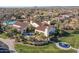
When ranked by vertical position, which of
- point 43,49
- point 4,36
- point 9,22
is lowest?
point 43,49

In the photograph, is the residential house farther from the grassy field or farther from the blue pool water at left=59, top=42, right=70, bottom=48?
the grassy field

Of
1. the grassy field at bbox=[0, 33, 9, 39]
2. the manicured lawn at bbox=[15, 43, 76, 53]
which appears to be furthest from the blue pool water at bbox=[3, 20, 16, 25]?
the manicured lawn at bbox=[15, 43, 76, 53]

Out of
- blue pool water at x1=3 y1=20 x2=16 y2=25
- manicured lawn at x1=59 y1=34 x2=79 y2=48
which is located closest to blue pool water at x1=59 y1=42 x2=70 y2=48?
manicured lawn at x1=59 y1=34 x2=79 y2=48

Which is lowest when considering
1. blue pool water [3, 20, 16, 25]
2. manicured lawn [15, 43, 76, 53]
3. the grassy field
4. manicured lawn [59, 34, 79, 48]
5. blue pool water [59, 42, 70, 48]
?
manicured lawn [15, 43, 76, 53]

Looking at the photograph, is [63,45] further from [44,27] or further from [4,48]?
[4,48]

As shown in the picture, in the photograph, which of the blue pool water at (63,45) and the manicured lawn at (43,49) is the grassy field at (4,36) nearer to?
the manicured lawn at (43,49)

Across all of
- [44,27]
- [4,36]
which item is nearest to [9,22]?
[4,36]

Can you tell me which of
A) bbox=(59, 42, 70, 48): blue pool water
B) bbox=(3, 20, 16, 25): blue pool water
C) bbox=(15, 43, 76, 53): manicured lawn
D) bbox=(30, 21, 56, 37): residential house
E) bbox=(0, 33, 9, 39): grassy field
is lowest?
bbox=(15, 43, 76, 53): manicured lawn

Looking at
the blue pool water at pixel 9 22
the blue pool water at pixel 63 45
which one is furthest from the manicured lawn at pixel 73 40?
the blue pool water at pixel 9 22

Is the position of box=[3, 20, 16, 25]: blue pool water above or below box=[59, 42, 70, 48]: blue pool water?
above

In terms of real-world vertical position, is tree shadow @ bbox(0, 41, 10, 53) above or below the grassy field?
below

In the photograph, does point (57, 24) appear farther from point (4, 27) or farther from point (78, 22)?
point (4, 27)

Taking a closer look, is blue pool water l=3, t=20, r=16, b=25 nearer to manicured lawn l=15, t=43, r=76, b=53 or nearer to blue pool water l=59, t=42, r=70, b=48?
manicured lawn l=15, t=43, r=76, b=53

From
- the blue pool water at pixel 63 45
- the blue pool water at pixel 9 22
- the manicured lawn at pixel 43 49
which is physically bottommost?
the manicured lawn at pixel 43 49
